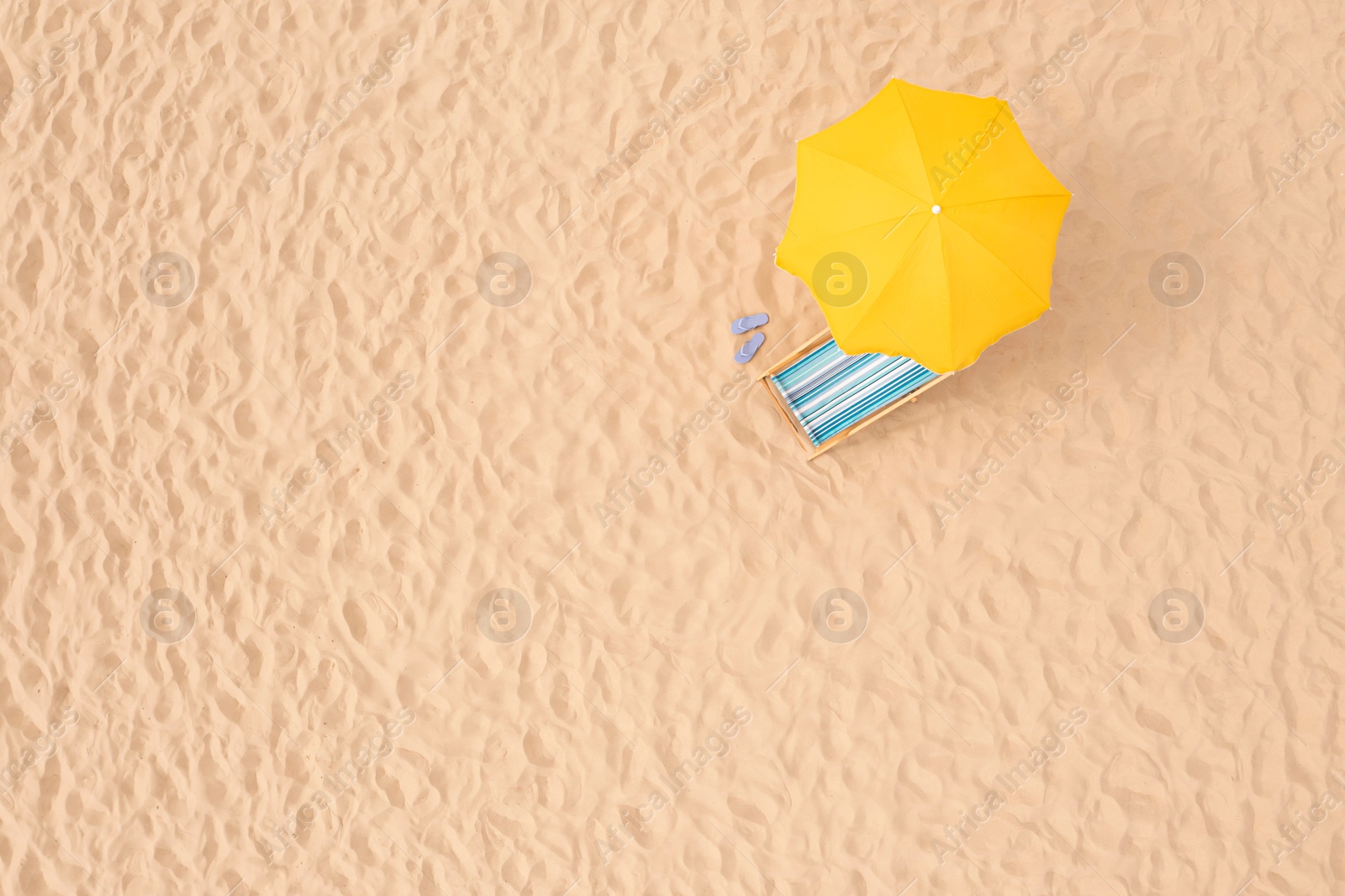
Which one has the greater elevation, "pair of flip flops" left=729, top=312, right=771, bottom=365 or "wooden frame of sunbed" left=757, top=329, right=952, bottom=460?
"pair of flip flops" left=729, top=312, right=771, bottom=365

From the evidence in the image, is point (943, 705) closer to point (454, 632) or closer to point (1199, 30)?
point (454, 632)

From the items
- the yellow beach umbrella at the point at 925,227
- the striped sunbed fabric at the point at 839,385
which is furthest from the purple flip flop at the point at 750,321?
the yellow beach umbrella at the point at 925,227

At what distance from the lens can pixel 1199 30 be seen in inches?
224

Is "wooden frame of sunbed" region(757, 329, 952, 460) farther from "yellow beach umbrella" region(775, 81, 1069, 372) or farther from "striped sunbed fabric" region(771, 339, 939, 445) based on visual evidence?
"yellow beach umbrella" region(775, 81, 1069, 372)

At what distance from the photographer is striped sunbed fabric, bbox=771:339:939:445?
5.13 m

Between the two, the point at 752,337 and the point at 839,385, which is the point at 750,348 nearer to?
the point at 752,337

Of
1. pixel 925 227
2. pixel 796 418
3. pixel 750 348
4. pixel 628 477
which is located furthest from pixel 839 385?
pixel 628 477

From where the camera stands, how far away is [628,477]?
217 inches

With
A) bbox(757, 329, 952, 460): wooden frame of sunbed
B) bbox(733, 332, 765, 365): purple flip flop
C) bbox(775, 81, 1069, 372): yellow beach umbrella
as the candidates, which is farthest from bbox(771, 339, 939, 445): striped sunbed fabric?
bbox(775, 81, 1069, 372): yellow beach umbrella

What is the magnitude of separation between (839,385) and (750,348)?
0.58 metres

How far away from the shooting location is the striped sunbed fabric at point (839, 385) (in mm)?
5133

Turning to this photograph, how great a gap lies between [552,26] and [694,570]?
11.0 feet

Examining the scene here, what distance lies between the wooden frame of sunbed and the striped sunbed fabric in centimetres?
2

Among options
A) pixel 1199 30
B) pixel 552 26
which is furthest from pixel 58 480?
pixel 1199 30
